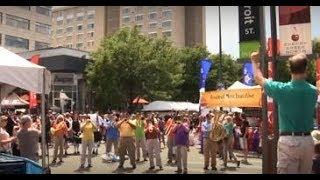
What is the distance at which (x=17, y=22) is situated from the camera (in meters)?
76.1

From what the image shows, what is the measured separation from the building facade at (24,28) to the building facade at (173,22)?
26.8 m

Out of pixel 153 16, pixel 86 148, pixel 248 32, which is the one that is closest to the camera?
pixel 248 32

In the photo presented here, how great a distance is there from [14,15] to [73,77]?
1912 cm

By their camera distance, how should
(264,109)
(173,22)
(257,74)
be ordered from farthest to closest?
(173,22) < (264,109) < (257,74)

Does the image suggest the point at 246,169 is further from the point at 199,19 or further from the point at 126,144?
the point at 199,19

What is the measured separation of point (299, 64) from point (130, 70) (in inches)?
1840

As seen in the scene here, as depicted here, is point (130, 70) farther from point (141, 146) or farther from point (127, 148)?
point (127, 148)

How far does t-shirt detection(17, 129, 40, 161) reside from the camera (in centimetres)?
1175

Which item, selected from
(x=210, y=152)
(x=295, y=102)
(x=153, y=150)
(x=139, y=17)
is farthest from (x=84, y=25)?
(x=295, y=102)

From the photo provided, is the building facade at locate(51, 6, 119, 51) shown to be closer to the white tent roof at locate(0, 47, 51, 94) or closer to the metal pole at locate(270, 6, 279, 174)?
the white tent roof at locate(0, 47, 51, 94)

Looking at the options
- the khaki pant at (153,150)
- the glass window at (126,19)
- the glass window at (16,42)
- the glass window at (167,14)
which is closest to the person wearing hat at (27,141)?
the khaki pant at (153,150)

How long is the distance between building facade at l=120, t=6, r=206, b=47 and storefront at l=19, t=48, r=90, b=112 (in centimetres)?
4264

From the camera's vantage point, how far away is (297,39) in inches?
369

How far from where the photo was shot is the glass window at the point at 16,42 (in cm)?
7350
